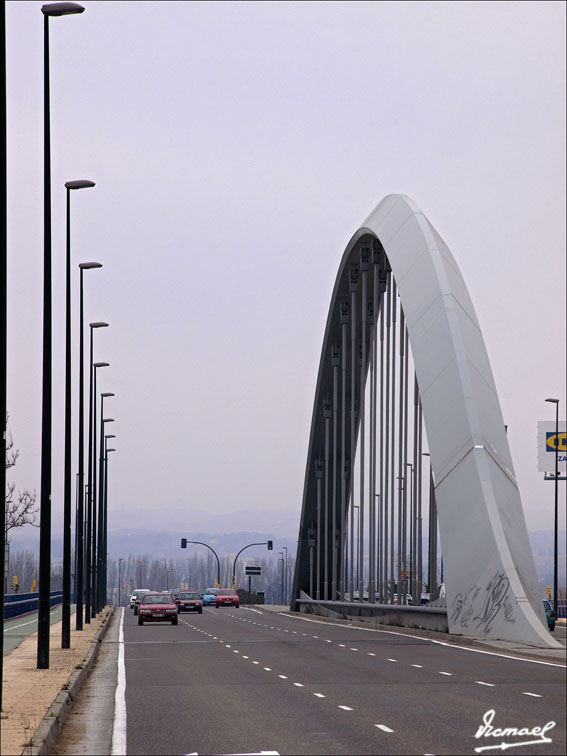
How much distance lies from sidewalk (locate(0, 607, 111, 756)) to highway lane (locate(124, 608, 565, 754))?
3.22ft

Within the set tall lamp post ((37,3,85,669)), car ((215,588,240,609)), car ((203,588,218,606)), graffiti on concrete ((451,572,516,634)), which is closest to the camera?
tall lamp post ((37,3,85,669))

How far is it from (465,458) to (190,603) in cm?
3840

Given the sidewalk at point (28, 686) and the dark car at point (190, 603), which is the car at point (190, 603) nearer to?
the dark car at point (190, 603)

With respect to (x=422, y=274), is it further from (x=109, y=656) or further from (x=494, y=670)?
(x=494, y=670)

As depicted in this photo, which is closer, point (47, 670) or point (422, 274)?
point (47, 670)

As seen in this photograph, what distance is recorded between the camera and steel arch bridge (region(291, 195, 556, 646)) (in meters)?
33.9

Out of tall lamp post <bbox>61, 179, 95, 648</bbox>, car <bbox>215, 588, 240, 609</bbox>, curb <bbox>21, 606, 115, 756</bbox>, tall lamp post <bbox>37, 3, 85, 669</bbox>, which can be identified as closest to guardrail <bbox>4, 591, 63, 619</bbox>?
car <bbox>215, 588, 240, 609</bbox>

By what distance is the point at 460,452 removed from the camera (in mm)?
36688

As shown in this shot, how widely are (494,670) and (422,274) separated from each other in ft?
72.6

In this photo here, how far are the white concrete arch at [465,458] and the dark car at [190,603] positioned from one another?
106 ft

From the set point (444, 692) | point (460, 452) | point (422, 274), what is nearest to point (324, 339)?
point (422, 274)

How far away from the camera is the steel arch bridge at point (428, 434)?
111 ft

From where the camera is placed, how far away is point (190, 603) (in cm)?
7206

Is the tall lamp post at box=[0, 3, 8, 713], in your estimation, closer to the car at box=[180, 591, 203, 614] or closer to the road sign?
the car at box=[180, 591, 203, 614]
